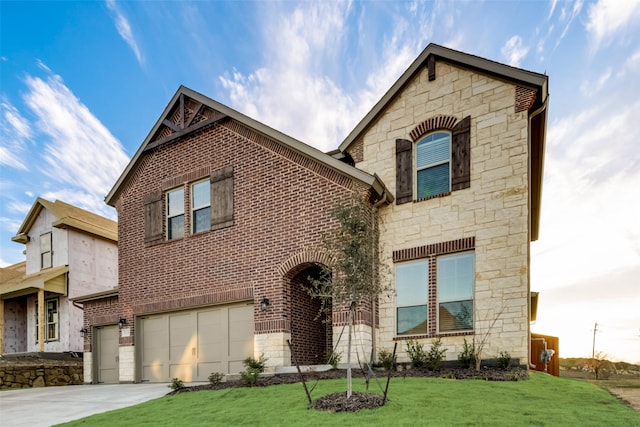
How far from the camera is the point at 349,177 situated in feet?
39.4

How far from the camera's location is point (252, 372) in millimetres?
10680

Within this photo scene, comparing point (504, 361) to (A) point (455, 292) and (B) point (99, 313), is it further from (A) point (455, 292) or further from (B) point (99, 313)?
(B) point (99, 313)

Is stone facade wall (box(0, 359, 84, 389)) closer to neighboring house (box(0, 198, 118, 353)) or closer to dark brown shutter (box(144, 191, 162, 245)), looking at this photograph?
neighboring house (box(0, 198, 118, 353))

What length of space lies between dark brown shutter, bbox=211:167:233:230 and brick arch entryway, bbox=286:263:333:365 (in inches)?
112

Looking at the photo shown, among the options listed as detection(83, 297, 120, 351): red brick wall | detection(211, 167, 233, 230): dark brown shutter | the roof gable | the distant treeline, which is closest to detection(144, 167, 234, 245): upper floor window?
detection(211, 167, 233, 230): dark brown shutter

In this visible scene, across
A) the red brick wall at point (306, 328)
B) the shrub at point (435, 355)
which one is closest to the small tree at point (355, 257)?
the shrub at point (435, 355)

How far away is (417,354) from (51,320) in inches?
744

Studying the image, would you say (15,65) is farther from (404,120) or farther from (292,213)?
(404,120)

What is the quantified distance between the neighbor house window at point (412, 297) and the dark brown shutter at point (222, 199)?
550 centimetres

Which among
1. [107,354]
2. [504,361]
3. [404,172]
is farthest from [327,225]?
[107,354]

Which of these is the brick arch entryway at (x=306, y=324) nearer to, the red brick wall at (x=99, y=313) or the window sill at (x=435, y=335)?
the window sill at (x=435, y=335)

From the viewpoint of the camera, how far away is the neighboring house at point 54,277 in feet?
68.8

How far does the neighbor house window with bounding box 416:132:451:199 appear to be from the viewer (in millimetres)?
11953

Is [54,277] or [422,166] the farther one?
[54,277]
